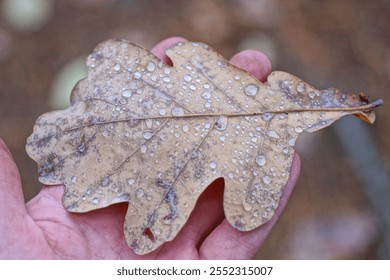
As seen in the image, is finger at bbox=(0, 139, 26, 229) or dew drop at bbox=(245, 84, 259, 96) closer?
finger at bbox=(0, 139, 26, 229)

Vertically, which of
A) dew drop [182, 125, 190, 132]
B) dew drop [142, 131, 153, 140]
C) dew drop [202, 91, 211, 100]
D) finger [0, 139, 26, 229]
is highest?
dew drop [202, 91, 211, 100]

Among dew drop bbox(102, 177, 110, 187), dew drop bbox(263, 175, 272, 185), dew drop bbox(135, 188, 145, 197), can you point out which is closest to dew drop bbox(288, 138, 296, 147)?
dew drop bbox(263, 175, 272, 185)

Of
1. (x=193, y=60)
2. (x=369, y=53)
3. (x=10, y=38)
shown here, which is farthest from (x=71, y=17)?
(x=369, y=53)

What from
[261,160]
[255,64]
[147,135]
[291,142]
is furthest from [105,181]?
[255,64]

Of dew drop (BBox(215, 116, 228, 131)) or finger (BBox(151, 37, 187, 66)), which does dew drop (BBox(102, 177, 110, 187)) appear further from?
finger (BBox(151, 37, 187, 66))

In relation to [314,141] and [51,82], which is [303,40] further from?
[51,82]

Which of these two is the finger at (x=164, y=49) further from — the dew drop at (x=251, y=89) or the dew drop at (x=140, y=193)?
the dew drop at (x=140, y=193)
